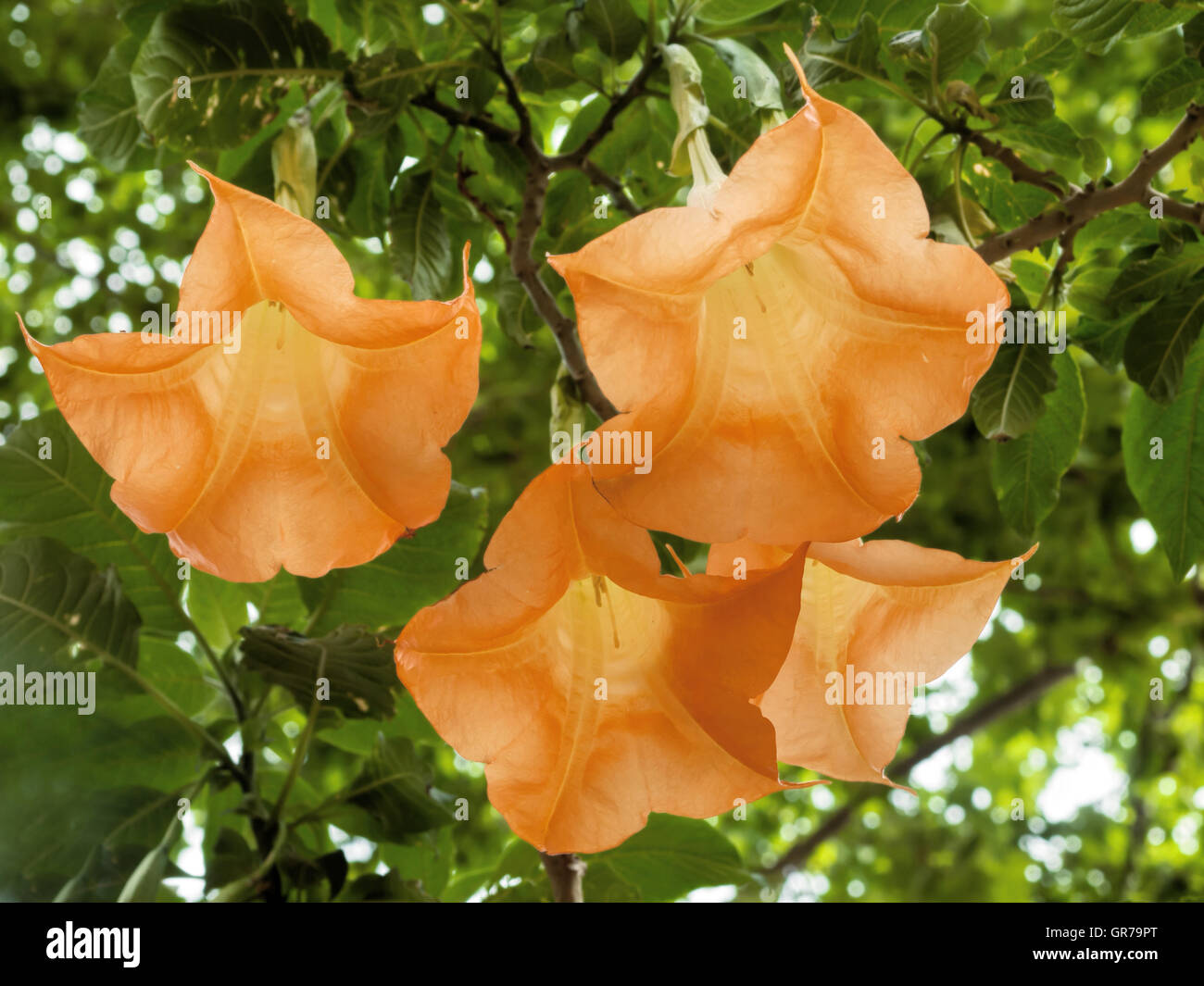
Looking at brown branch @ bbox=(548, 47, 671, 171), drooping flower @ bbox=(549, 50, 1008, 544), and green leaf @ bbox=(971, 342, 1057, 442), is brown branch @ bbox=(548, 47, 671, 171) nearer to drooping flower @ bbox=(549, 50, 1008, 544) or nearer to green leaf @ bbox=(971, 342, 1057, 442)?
drooping flower @ bbox=(549, 50, 1008, 544)

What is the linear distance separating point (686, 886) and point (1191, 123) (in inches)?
57.4

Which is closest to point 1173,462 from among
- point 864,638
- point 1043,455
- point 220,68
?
point 1043,455

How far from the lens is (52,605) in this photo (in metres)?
1.65

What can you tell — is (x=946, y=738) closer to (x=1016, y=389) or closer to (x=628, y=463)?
(x=1016, y=389)

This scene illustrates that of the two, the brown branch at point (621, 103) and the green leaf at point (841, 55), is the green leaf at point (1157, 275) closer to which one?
the green leaf at point (841, 55)

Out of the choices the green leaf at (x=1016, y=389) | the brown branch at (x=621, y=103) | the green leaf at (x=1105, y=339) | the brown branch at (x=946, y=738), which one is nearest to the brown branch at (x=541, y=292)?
the brown branch at (x=621, y=103)

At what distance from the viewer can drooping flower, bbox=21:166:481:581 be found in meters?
1.00

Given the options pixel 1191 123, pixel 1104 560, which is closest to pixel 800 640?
pixel 1191 123

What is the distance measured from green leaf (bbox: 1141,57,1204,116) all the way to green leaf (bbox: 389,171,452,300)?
0.98m

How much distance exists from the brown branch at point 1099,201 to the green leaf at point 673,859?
3.62 ft

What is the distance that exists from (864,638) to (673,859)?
887 mm

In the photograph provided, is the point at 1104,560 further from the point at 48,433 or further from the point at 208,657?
the point at 48,433

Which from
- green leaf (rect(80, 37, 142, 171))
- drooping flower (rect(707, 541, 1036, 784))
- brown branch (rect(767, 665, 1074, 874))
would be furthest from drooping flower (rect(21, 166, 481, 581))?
brown branch (rect(767, 665, 1074, 874))

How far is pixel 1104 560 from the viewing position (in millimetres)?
4465
